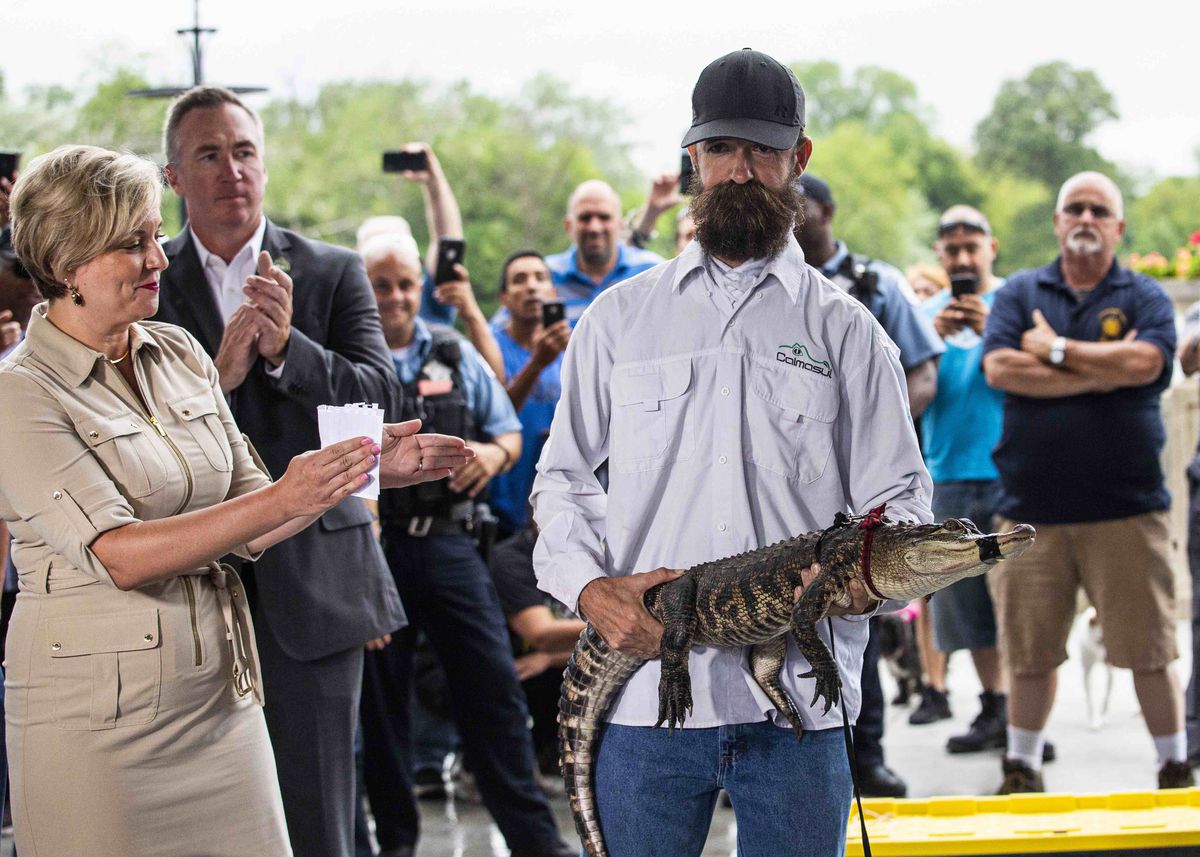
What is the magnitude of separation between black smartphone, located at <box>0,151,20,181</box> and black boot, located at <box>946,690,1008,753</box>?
11.9ft

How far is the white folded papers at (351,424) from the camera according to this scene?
1.83 metres

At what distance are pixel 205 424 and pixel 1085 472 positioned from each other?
115 inches

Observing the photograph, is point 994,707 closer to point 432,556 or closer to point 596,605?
point 432,556

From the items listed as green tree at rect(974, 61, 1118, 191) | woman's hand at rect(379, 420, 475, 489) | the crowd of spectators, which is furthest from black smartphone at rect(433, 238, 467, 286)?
green tree at rect(974, 61, 1118, 191)

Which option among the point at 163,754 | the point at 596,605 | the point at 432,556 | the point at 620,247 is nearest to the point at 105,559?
the point at 163,754

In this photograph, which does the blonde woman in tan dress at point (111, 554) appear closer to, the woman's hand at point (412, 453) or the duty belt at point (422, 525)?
the woman's hand at point (412, 453)

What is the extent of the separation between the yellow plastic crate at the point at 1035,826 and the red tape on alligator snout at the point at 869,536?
40.2 inches

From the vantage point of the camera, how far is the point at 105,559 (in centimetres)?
182

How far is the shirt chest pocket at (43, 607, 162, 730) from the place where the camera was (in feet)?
6.10

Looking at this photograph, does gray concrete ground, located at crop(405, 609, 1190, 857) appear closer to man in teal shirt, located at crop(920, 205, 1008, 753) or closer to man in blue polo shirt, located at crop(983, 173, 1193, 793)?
man in teal shirt, located at crop(920, 205, 1008, 753)

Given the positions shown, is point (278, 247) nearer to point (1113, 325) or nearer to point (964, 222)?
point (1113, 325)

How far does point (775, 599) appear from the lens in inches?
69.1

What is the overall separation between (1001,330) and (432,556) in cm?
200

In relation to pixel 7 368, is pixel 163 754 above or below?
below
